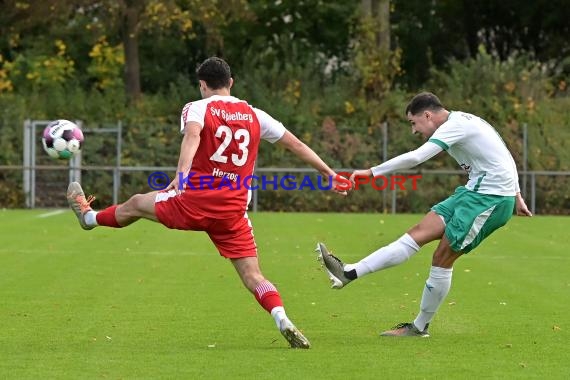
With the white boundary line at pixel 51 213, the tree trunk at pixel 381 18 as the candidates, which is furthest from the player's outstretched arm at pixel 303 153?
the tree trunk at pixel 381 18

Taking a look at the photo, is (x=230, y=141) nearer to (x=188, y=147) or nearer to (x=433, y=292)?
(x=188, y=147)

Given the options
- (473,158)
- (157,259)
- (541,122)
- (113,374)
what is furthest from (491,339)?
(541,122)

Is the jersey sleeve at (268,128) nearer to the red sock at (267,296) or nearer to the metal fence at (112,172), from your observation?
the red sock at (267,296)

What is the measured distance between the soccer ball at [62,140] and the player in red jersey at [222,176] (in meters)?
3.35

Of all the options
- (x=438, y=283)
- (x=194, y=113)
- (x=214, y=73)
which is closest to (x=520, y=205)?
(x=438, y=283)

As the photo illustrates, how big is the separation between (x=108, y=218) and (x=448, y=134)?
2578 mm

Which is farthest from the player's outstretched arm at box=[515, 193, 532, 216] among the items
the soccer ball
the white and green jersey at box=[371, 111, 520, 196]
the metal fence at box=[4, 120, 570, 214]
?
the metal fence at box=[4, 120, 570, 214]

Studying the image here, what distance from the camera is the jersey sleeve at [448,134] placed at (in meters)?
9.35

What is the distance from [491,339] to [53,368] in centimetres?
327

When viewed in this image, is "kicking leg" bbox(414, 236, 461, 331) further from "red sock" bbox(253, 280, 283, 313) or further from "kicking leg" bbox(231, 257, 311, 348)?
"red sock" bbox(253, 280, 283, 313)

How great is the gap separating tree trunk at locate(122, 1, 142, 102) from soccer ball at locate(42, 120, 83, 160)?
21516 mm

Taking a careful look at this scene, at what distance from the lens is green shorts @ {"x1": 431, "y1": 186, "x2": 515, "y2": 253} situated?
9.51 meters

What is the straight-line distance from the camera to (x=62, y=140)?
500 inches

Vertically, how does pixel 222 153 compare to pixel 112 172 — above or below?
above
